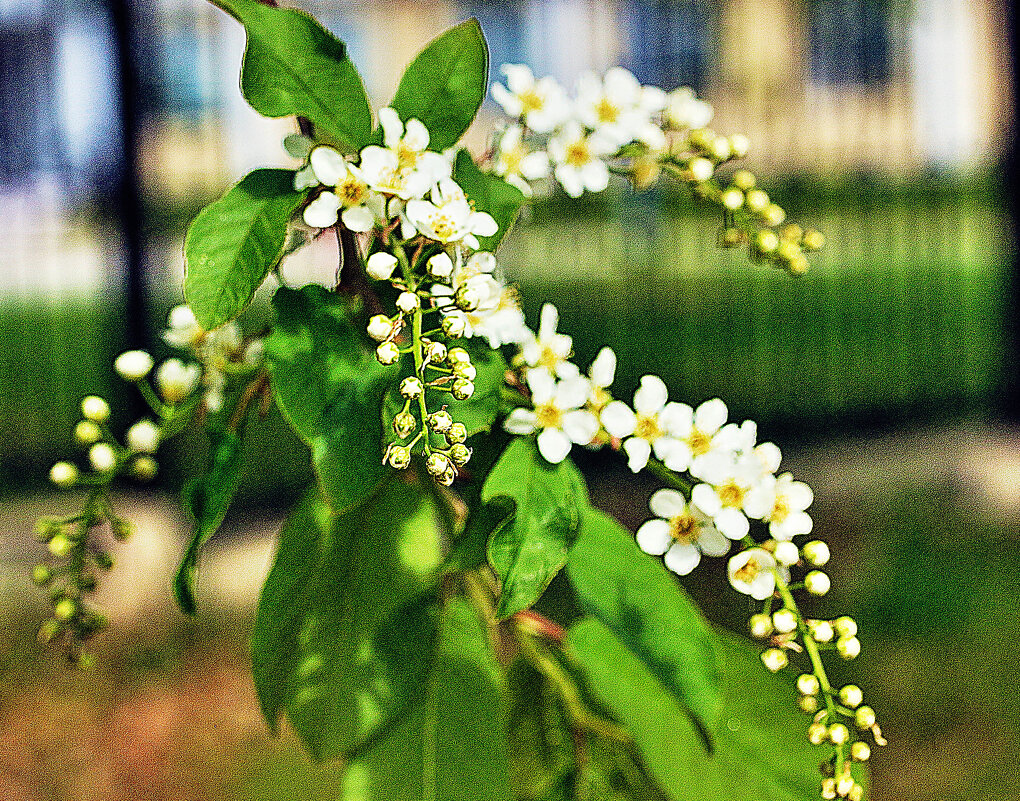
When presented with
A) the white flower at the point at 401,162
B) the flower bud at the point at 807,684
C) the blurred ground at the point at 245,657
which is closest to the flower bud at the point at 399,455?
the white flower at the point at 401,162

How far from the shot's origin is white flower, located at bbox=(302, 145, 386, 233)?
441 mm

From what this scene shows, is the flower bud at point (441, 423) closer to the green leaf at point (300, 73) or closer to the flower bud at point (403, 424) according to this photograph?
the flower bud at point (403, 424)

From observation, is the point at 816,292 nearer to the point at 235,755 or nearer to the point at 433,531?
the point at 235,755

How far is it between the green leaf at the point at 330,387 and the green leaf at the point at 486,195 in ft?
0.25

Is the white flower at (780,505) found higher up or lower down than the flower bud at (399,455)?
lower down

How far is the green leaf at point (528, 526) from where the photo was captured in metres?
0.44

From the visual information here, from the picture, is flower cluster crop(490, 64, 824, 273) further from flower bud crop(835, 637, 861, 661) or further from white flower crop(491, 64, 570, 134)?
flower bud crop(835, 637, 861, 661)

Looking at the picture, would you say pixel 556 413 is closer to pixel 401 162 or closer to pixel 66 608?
pixel 401 162

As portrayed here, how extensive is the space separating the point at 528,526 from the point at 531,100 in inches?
9.7

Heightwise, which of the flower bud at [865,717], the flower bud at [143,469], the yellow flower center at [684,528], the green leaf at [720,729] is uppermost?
the flower bud at [143,469]

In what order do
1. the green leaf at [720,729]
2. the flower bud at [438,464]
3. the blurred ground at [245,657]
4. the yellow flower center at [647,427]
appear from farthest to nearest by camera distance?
the blurred ground at [245,657] < the green leaf at [720,729] < the yellow flower center at [647,427] < the flower bud at [438,464]

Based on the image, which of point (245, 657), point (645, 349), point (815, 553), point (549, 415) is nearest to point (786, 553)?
point (815, 553)

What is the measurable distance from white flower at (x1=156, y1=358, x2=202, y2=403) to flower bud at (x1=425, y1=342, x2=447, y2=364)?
0.20m

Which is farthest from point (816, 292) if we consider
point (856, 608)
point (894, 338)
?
point (856, 608)
